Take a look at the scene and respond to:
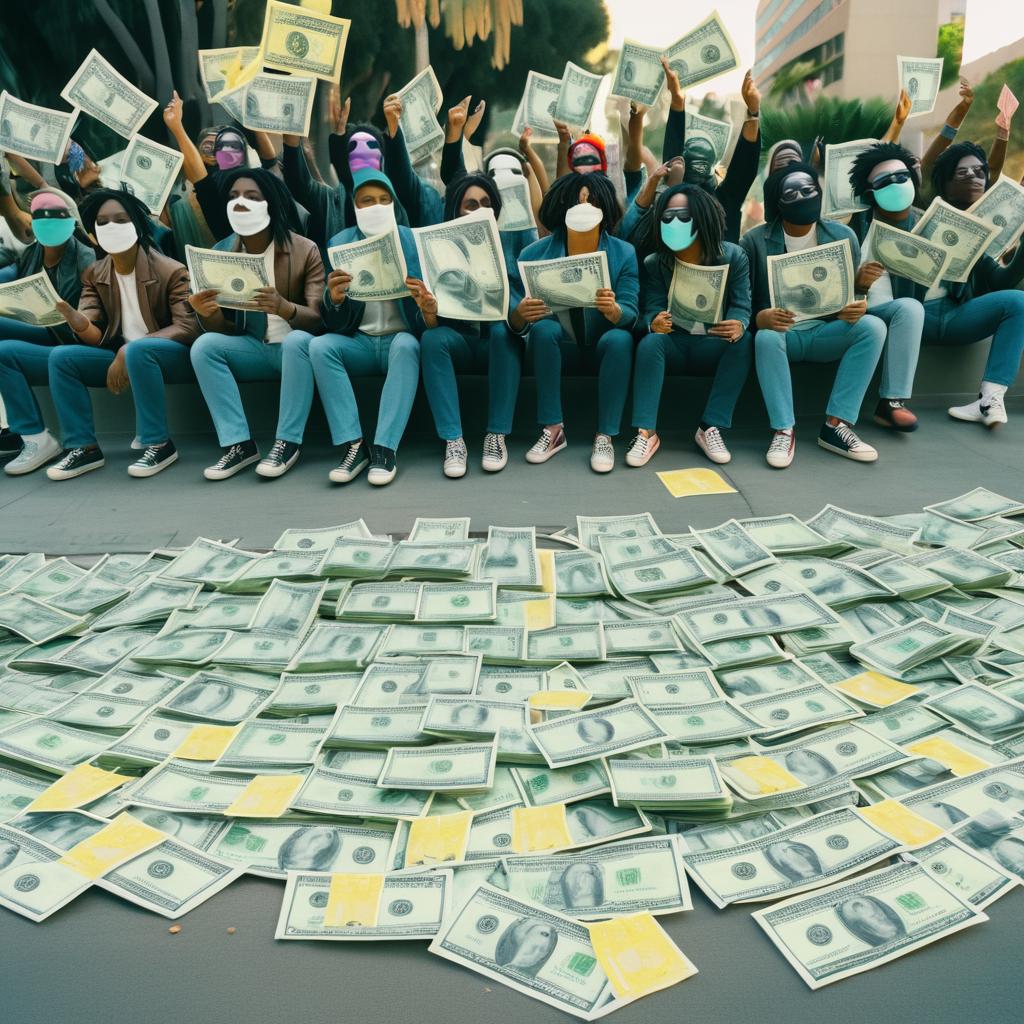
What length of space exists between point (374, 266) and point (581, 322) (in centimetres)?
90

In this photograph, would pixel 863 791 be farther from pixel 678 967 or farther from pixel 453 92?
pixel 453 92

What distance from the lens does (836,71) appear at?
15.8 ft

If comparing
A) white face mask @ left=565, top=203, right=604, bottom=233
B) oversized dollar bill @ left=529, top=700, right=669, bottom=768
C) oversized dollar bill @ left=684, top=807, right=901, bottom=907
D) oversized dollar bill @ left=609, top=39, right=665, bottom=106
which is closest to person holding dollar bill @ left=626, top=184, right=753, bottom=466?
white face mask @ left=565, top=203, right=604, bottom=233

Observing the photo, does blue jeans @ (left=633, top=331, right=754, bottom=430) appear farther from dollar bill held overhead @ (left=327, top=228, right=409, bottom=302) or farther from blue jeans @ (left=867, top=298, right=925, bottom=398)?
dollar bill held overhead @ (left=327, top=228, right=409, bottom=302)

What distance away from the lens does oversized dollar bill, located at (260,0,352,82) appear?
11.5 feet

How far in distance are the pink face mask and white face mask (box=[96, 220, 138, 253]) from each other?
39.1 inches

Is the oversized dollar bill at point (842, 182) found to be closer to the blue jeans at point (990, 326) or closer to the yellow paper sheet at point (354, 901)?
the blue jeans at point (990, 326)

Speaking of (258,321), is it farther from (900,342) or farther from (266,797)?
(900,342)

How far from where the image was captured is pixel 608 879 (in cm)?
133

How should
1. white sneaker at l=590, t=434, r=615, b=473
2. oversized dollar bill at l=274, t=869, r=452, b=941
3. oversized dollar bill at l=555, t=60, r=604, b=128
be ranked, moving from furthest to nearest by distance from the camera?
oversized dollar bill at l=555, t=60, r=604, b=128, white sneaker at l=590, t=434, r=615, b=473, oversized dollar bill at l=274, t=869, r=452, b=941

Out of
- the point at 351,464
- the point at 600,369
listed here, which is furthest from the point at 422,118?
the point at 351,464

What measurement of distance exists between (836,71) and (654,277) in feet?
7.61

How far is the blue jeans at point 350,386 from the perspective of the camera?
11.3 feet

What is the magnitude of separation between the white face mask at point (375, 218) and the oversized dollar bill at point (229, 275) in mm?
440
